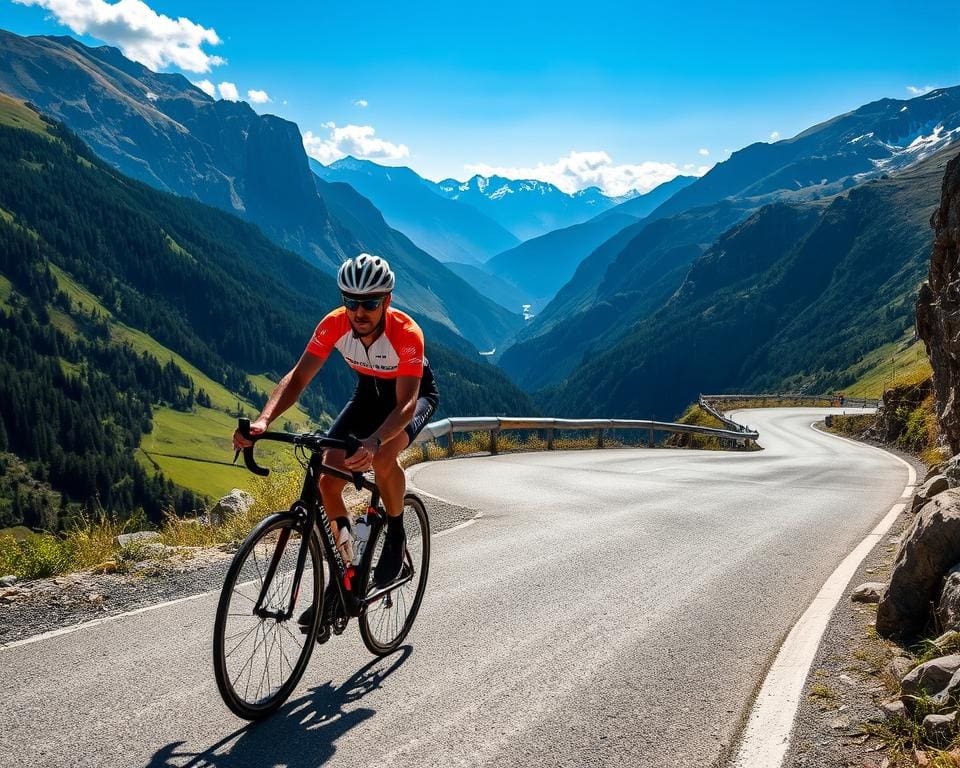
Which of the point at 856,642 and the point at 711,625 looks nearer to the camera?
the point at 856,642

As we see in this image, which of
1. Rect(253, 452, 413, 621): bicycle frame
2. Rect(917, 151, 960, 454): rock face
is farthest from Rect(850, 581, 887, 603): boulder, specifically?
Rect(917, 151, 960, 454): rock face

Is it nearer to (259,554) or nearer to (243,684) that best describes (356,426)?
(259,554)

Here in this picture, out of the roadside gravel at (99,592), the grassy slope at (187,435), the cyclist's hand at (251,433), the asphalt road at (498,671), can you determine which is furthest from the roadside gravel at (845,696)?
the grassy slope at (187,435)

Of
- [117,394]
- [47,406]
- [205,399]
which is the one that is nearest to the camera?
[47,406]

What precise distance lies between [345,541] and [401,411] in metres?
0.91

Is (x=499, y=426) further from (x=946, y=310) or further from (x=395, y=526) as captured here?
(x=395, y=526)

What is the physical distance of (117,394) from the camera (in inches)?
6240

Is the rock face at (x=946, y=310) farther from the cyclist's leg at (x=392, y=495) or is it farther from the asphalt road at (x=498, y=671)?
the cyclist's leg at (x=392, y=495)

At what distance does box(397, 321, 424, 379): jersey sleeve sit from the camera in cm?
476

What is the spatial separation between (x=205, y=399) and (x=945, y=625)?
199 metres

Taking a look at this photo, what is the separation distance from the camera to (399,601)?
5.39 m

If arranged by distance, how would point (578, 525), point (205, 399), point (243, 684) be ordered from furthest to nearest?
point (205, 399) < point (578, 525) < point (243, 684)

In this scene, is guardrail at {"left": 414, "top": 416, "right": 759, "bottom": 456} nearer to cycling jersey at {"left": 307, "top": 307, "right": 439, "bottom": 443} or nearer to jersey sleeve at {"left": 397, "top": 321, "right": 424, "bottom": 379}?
cycling jersey at {"left": 307, "top": 307, "right": 439, "bottom": 443}

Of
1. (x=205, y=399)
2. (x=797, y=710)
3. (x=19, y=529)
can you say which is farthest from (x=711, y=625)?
(x=205, y=399)
